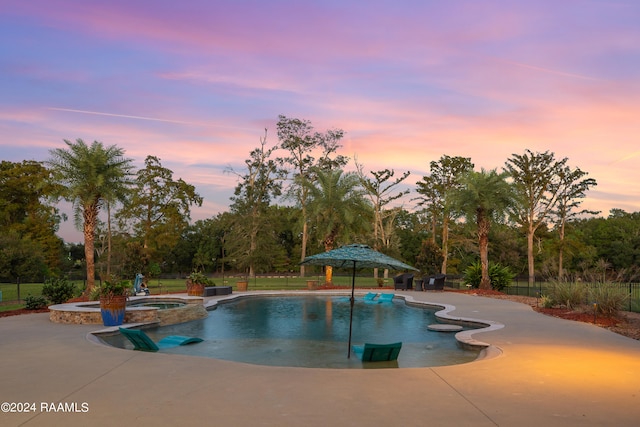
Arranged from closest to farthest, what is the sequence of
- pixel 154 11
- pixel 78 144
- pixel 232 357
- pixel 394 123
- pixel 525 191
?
1. pixel 232 357
2. pixel 154 11
3. pixel 78 144
4. pixel 394 123
5. pixel 525 191

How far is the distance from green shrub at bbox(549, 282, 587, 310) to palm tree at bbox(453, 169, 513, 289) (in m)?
11.6

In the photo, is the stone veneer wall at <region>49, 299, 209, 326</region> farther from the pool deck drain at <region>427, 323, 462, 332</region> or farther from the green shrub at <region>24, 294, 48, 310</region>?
the pool deck drain at <region>427, 323, 462, 332</region>

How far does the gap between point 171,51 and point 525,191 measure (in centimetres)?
4813

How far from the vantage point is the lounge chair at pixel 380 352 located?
→ 1010 centimetres

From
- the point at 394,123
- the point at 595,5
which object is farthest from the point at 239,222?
the point at 595,5

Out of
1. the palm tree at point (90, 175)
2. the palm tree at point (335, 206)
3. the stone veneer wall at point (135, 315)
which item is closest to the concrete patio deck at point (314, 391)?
the stone veneer wall at point (135, 315)

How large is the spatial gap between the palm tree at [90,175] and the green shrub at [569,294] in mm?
20876

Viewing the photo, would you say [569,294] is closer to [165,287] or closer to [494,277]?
[494,277]

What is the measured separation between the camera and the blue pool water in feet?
36.3

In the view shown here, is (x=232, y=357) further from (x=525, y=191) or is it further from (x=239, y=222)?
(x=525, y=191)

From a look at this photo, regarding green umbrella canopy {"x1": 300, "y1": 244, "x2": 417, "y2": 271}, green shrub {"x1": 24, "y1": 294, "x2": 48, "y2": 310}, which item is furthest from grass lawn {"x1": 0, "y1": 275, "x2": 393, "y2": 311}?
green umbrella canopy {"x1": 300, "y1": 244, "x2": 417, "y2": 271}

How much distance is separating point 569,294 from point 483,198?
45.2 ft

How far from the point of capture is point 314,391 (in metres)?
6.68

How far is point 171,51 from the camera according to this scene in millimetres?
19266
